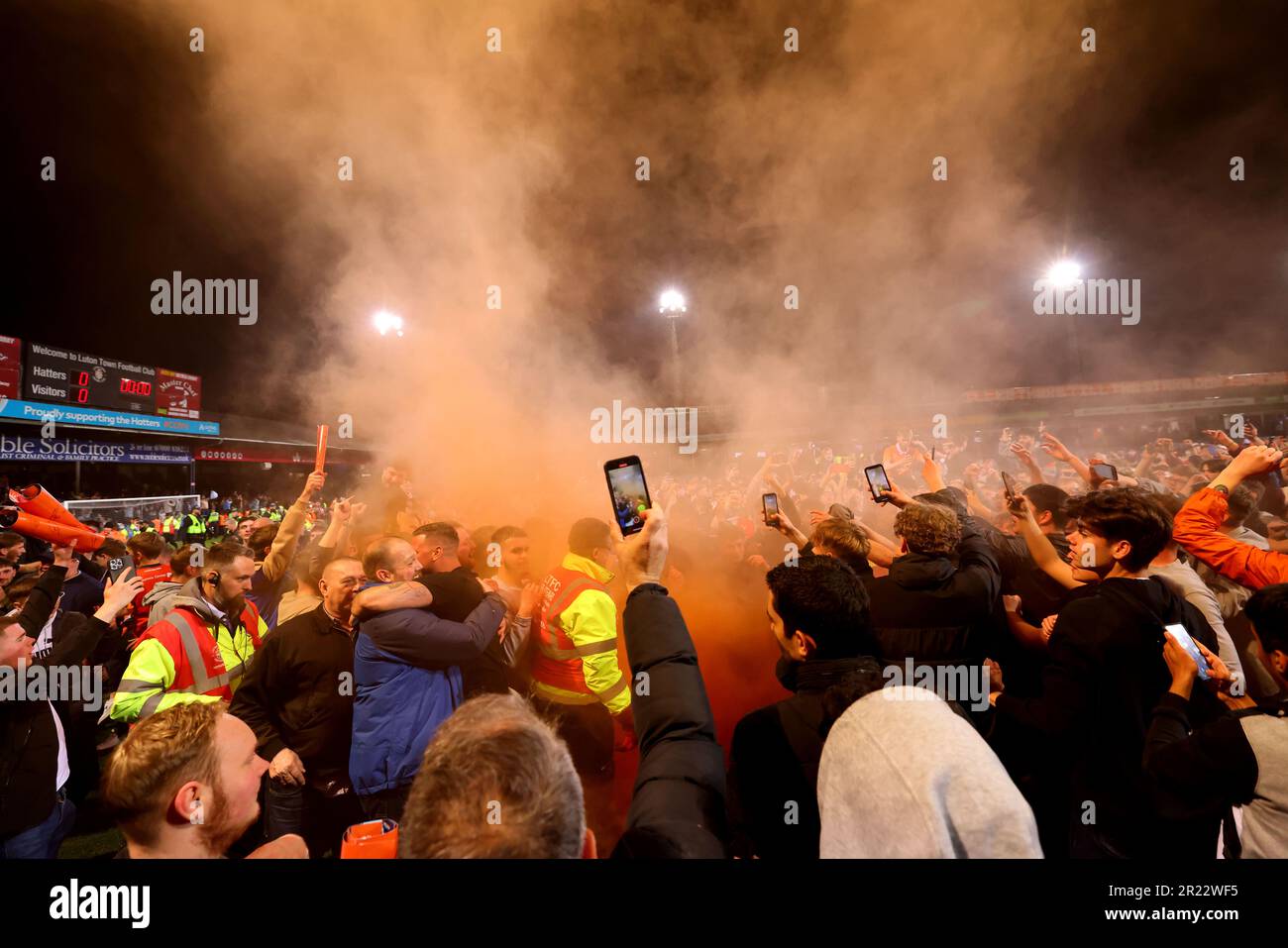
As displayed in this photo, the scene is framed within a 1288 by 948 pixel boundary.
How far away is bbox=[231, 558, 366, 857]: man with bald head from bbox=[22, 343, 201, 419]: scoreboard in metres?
18.9

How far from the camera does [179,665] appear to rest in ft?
9.05

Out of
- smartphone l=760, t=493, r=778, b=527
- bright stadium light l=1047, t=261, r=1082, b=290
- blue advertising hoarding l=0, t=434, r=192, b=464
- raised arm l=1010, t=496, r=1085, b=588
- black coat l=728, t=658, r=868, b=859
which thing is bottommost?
black coat l=728, t=658, r=868, b=859

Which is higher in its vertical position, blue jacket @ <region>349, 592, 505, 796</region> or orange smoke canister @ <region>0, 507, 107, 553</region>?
orange smoke canister @ <region>0, 507, 107, 553</region>

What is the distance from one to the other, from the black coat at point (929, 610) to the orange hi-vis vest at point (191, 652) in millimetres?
3467

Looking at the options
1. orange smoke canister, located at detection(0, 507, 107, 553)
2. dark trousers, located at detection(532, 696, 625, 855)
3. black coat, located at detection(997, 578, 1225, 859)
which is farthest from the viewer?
dark trousers, located at detection(532, 696, 625, 855)

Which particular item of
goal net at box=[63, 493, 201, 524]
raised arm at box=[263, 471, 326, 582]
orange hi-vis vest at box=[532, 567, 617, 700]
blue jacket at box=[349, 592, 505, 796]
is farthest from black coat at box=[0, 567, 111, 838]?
goal net at box=[63, 493, 201, 524]

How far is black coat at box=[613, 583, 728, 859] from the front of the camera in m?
1.10

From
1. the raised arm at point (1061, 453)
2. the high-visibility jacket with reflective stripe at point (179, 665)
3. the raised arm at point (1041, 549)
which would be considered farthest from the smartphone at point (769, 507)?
the high-visibility jacket with reflective stripe at point (179, 665)

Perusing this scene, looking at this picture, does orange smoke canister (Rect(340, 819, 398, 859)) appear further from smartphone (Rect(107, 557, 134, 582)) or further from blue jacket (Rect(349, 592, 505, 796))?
smartphone (Rect(107, 557, 134, 582))

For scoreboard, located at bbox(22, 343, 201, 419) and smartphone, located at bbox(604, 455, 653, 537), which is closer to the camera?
smartphone, located at bbox(604, 455, 653, 537)

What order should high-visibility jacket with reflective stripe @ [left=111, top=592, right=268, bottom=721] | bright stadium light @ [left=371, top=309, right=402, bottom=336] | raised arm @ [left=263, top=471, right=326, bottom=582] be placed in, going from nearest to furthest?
high-visibility jacket with reflective stripe @ [left=111, top=592, right=268, bottom=721]
raised arm @ [left=263, top=471, right=326, bottom=582]
bright stadium light @ [left=371, top=309, right=402, bottom=336]
